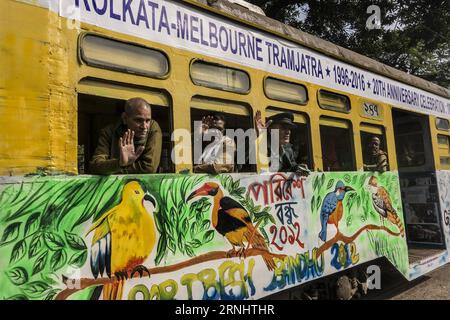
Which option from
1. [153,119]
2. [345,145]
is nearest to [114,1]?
[153,119]

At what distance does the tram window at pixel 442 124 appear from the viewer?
6.96 metres

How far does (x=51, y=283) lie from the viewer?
2.21 meters

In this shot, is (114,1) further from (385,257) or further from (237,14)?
(385,257)

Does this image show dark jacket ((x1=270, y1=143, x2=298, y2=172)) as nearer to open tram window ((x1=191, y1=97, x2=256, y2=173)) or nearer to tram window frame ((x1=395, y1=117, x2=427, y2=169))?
open tram window ((x1=191, y1=97, x2=256, y2=173))

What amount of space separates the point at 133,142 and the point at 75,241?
27.2 inches

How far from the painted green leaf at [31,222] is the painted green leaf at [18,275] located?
17 cm

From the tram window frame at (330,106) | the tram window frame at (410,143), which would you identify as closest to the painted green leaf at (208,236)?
the tram window frame at (330,106)

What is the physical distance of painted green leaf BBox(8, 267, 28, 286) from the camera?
2082mm

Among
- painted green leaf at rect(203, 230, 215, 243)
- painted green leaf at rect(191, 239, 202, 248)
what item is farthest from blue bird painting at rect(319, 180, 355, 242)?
painted green leaf at rect(191, 239, 202, 248)

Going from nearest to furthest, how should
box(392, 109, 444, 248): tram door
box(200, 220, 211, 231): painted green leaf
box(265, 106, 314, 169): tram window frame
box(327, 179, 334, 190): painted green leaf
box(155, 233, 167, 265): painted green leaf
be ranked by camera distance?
box(155, 233, 167, 265): painted green leaf → box(200, 220, 211, 231): painted green leaf → box(265, 106, 314, 169): tram window frame → box(327, 179, 334, 190): painted green leaf → box(392, 109, 444, 248): tram door

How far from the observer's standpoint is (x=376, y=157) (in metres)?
5.23

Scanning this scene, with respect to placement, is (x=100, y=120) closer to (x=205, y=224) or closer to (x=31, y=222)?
(x=205, y=224)

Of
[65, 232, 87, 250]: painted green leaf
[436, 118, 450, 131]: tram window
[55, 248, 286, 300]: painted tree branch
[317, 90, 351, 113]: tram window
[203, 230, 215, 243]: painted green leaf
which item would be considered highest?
[436, 118, 450, 131]: tram window
